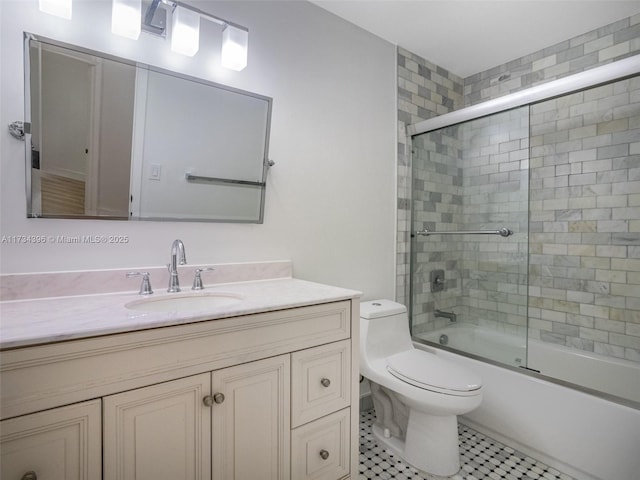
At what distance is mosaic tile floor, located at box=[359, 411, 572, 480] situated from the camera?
5.04 ft

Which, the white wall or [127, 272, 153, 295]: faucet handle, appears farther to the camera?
[127, 272, 153, 295]: faucet handle

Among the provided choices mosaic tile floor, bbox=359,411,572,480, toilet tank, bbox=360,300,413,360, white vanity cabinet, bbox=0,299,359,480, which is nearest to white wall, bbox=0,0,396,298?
toilet tank, bbox=360,300,413,360

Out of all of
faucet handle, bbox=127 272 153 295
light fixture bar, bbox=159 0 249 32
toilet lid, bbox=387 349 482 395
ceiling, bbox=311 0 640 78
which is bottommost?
toilet lid, bbox=387 349 482 395

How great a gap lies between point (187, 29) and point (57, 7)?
427 millimetres

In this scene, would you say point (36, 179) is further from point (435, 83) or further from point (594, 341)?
point (594, 341)

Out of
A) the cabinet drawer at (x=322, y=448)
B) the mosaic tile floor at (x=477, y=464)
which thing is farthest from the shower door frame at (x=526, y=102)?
the cabinet drawer at (x=322, y=448)

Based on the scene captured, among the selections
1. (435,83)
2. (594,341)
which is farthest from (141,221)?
(594,341)

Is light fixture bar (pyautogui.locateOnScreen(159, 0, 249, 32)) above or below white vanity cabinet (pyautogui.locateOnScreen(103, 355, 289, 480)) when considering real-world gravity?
above

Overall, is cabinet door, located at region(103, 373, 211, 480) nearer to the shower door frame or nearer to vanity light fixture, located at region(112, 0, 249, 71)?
vanity light fixture, located at region(112, 0, 249, 71)

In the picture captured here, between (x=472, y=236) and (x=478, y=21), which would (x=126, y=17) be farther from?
(x=472, y=236)

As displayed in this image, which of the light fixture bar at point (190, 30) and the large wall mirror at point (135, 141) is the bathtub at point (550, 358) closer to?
the large wall mirror at point (135, 141)

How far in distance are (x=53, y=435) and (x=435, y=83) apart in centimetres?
282

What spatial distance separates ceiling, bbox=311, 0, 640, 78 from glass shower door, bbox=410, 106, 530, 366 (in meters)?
0.56

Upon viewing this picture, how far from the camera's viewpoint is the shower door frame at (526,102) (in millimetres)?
1483
